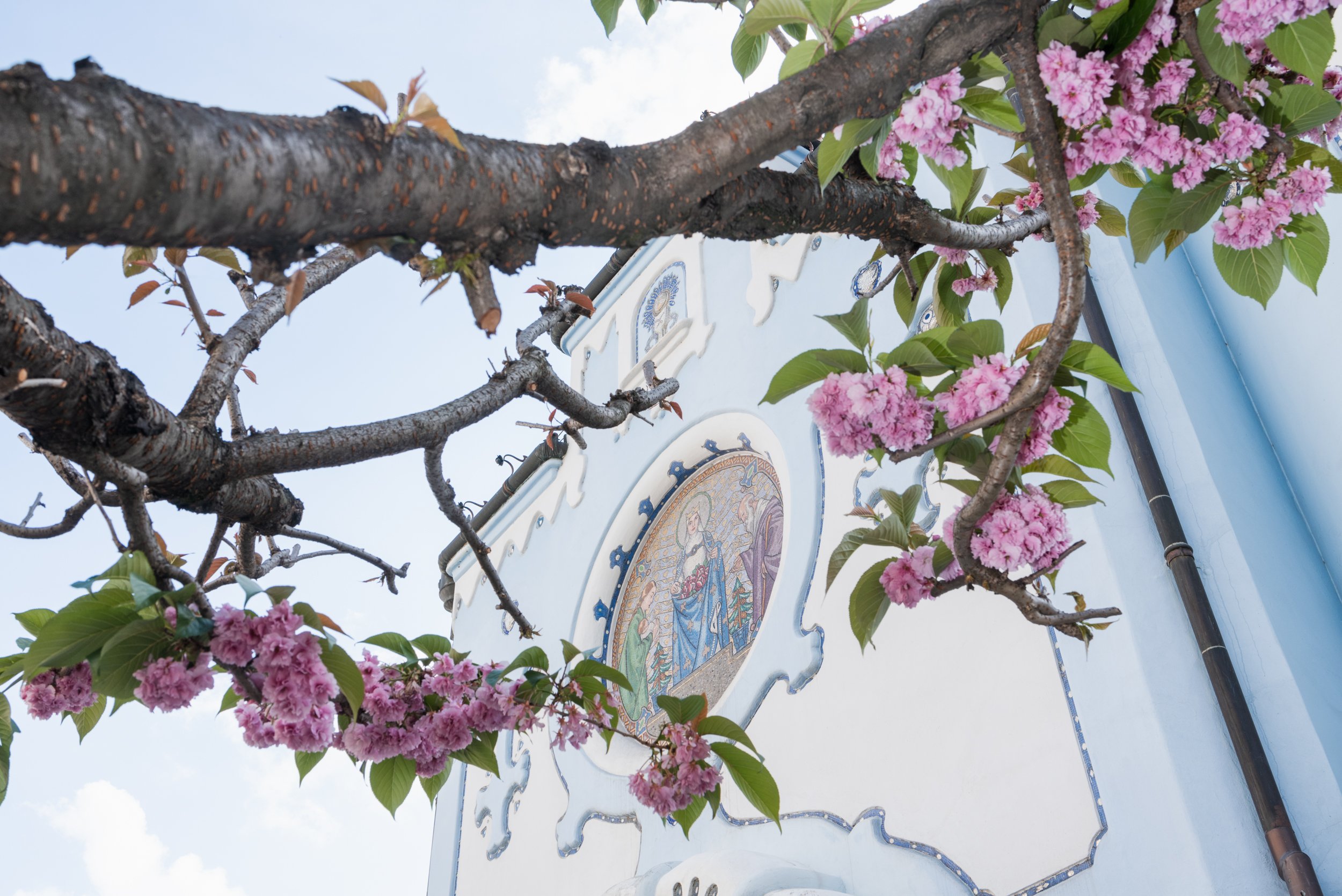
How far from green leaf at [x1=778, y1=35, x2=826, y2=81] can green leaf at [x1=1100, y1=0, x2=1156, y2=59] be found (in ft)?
1.33

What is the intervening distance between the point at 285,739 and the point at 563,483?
3988 mm

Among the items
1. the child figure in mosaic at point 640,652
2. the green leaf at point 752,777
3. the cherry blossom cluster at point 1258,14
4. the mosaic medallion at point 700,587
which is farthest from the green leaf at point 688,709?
the child figure in mosaic at point 640,652

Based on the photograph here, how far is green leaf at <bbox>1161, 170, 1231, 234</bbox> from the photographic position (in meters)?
1.54

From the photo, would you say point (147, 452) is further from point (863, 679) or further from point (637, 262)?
point (637, 262)

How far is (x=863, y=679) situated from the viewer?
10.0 ft

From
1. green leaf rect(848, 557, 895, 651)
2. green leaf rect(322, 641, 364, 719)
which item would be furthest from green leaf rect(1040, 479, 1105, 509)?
green leaf rect(322, 641, 364, 719)

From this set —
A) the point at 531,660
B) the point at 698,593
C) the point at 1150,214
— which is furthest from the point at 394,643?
the point at 698,593

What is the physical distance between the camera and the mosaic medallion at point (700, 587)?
3.92 m

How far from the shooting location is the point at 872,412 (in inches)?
54.0

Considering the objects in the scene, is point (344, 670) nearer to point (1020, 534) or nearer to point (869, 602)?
→ point (869, 602)

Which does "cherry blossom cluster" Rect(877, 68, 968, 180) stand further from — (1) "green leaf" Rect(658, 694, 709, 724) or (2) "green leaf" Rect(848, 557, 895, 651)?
(1) "green leaf" Rect(658, 694, 709, 724)

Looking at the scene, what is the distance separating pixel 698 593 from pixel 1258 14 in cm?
330

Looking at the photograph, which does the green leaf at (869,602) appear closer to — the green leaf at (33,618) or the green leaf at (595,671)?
the green leaf at (595,671)

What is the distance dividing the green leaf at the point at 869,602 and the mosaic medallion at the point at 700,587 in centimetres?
212
